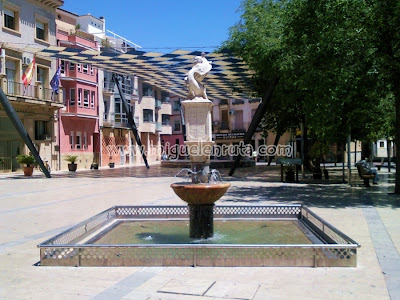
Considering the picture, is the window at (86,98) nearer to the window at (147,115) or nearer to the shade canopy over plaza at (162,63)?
the shade canopy over plaza at (162,63)

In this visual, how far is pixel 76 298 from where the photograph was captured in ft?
15.6

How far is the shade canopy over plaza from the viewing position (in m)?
20.9

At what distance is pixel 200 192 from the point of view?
281 inches

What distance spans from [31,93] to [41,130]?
3.68 metres

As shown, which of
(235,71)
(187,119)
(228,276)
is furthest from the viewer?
(235,71)

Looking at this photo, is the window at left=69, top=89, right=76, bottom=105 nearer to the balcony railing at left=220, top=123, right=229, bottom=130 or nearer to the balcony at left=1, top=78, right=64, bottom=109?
the balcony at left=1, top=78, right=64, bottom=109

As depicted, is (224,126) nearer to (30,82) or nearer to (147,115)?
(147,115)

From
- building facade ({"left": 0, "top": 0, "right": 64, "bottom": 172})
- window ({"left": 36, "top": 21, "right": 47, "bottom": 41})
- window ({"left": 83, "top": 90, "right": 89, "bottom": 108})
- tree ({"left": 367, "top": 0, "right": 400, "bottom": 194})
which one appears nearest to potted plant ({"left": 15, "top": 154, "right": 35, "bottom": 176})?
building facade ({"left": 0, "top": 0, "right": 64, "bottom": 172})

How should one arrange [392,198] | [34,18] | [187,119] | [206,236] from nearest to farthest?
[206,236] → [187,119] → [392,198] → [34,18]

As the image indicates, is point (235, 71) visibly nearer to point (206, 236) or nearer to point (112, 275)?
point (206, 236)

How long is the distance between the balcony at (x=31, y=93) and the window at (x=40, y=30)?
3811mm

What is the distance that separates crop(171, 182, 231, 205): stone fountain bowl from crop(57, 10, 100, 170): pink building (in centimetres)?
3057

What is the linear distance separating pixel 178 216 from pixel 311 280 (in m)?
4.90

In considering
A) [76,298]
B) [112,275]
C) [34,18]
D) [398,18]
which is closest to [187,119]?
[112,275]
